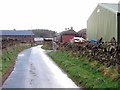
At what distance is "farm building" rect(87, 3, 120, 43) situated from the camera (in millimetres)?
30464

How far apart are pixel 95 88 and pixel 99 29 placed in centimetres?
2581

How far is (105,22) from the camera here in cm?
3481

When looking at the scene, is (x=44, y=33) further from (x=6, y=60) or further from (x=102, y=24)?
(x=6, y=60)

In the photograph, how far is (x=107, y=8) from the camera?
3400 centimetres

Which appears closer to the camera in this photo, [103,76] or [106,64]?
[103,76]

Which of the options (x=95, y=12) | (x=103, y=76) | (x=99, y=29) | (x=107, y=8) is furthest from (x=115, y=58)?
(x=95, y=12)

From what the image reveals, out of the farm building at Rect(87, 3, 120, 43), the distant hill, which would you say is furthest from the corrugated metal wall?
the distant hill

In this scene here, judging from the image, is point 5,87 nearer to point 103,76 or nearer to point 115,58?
point 103,76

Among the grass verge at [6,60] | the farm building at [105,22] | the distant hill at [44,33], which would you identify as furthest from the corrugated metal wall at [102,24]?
the distant hill at [44,33]

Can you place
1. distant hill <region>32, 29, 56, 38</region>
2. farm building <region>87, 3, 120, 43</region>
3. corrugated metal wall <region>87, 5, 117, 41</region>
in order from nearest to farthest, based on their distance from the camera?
farm building <region>87, 3, 120, 43</region> → corrugated metal wall <region>87, 5, 117, 41</region> → distant hill <region>32, 29, 56, 38</region>

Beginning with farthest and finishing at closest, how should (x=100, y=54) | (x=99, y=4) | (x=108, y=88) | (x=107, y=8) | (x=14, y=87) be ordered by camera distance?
(x=99, y=4)
(x=107, y=8)
(x=100, y=54)
(x=14, y=87)
(x=108, y=88)

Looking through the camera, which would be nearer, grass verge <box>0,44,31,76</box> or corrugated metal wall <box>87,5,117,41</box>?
grass verge <box>0,44,31,76</box>

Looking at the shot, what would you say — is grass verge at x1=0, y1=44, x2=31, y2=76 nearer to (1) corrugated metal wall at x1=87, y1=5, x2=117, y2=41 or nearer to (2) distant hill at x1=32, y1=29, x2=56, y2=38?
(1) corrugated metal wall at x1=87, y1=5, x2=117, y2=41

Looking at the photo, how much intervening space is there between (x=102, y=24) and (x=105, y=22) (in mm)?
1848
